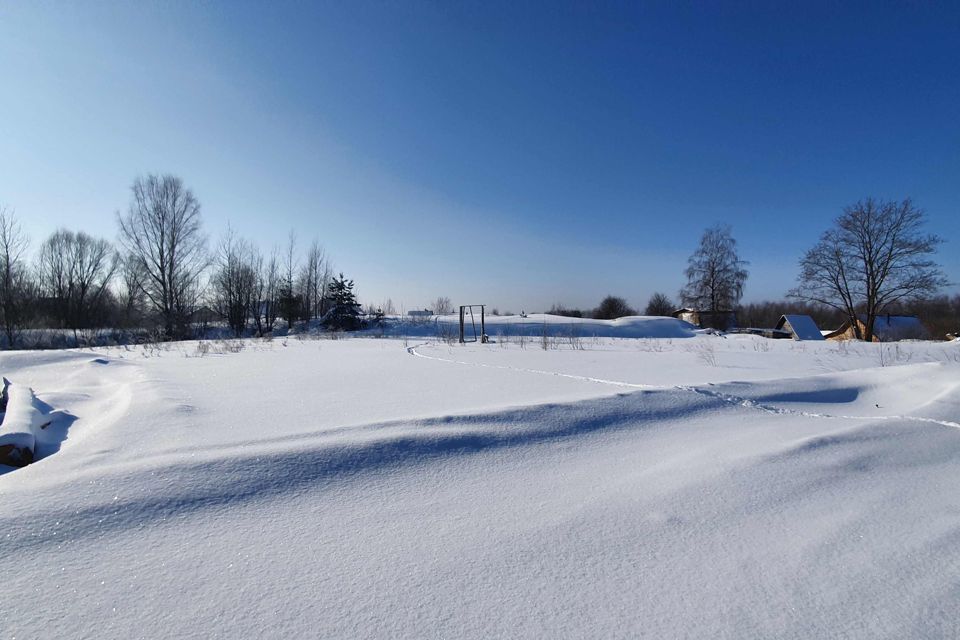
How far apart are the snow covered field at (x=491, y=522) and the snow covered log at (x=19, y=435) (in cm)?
14

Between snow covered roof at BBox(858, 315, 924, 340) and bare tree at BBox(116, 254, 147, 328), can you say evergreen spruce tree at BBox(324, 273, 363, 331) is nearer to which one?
bare tree at BBox(116, 254, 147, 328)

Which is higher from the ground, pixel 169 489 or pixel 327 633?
pixel 169 489

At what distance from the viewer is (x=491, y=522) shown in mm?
1423

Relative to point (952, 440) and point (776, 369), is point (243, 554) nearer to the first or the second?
point (952, 440)

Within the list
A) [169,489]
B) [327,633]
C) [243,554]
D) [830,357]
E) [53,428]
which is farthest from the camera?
[830,357]

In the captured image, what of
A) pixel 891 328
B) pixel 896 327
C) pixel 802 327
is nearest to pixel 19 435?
pixel 802 327

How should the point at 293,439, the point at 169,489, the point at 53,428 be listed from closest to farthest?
the point at 169,489 → the point at 293,439 → the point at 53,428

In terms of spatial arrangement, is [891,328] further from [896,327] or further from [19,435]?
[19,435]

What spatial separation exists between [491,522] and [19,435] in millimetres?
2586

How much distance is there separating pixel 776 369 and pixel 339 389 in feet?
16.8

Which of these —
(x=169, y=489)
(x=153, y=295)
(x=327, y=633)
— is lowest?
(x=327, y=633)

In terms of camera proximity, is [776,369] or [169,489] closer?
[169,489]

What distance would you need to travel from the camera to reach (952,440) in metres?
2.16

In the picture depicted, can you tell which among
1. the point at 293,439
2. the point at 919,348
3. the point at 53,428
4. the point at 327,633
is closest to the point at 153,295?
the point at 53,428
